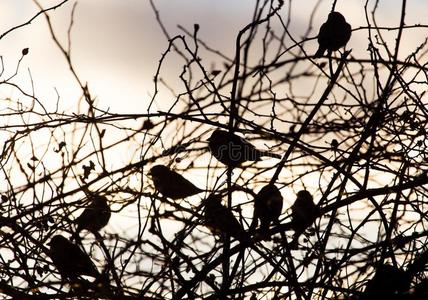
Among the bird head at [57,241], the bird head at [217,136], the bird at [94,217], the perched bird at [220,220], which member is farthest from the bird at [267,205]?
the bird head at [57,241]

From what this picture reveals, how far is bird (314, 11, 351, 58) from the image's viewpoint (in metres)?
3.08

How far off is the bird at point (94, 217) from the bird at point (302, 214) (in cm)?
71

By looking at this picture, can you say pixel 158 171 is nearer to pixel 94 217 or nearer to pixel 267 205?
pixel 94 217

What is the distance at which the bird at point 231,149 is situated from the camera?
291 centimetres

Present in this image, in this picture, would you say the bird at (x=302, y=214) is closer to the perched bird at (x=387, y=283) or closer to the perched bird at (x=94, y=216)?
the perched bird at (x=387, y=283)

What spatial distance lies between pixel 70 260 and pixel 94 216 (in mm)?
207

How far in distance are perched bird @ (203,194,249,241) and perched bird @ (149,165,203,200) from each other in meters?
0.22

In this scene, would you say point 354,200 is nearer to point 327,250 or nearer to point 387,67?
point 327,250

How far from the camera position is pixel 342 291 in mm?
2387

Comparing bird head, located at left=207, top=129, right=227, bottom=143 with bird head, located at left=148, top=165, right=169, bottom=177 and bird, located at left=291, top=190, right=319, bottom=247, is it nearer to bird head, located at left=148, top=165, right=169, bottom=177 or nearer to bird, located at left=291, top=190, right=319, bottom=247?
bird head, located at left=148, top=165, right=169, bottom=177

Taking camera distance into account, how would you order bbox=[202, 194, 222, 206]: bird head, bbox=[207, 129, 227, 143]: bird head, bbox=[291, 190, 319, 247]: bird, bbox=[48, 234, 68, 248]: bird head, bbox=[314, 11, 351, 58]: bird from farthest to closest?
bbox=[314, 11, 351, 58]: bird, bbox=[207, 129, 227, 143]: bird head, bbox=[48, 234, 68, 248]: bird head, bbox=[202, 194, 222, 206]: bird head, bbox=[291, 190, 319, 247]: bird

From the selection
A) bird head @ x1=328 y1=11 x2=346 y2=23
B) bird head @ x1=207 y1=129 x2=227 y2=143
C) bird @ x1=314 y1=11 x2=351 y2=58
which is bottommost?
bird head @ x1=207 y1=129 x2=227 y2=143

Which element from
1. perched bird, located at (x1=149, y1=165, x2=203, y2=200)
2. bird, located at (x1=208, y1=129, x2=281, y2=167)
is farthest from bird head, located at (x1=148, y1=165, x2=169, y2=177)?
bird, located at (x1=208, y1=129, x2=281, y2=167)

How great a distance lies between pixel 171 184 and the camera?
300 cm
